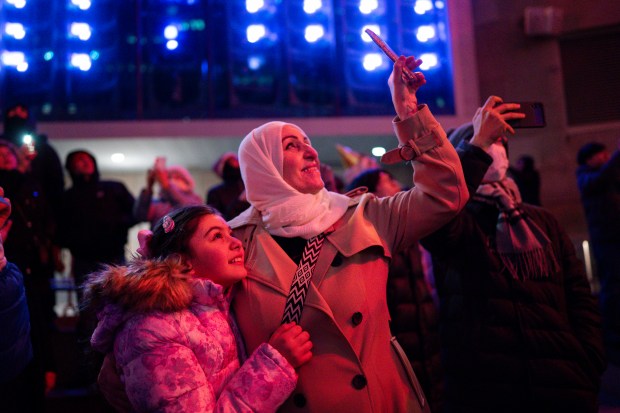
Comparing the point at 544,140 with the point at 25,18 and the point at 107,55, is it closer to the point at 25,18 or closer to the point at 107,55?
the point at 107,55

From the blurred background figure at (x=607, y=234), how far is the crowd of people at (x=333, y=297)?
151 centimetres

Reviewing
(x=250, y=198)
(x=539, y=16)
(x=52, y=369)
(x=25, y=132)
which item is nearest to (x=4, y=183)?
(x=52, y=369)

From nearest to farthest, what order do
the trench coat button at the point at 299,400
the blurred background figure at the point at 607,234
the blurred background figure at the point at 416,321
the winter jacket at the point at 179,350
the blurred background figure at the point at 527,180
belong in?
the winter jacket at the point at 179,350
the trench coat button at the point at 299,400
the blurred background figure at the point at 416,321
the blurred background figure at the point at 607,234
the blurred background figure at the point at 527,180

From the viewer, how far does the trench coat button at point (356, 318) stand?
178cm

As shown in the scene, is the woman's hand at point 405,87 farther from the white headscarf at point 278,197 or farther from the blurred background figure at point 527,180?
the blurred background figure at point 527,180

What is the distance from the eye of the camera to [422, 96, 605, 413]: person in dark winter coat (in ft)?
7.67

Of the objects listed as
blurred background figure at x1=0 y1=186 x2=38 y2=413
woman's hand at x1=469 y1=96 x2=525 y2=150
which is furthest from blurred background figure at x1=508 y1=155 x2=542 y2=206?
blurred background figure at x1=0 y1=186 x2=38 y2=413

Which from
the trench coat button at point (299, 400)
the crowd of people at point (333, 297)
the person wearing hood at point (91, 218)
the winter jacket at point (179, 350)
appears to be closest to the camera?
the winter jacket at point (179, 350)

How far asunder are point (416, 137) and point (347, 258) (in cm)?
42

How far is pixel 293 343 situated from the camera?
169 centimetres

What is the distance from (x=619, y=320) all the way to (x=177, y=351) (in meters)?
3.12

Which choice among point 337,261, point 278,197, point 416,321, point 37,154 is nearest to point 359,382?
point 337,261

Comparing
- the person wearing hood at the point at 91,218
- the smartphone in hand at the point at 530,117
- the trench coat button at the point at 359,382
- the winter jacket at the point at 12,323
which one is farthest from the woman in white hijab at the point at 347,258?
the person wearing hood at the point at 91,218

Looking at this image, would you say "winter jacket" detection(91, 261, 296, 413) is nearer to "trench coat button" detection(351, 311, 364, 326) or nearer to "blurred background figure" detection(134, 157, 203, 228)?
"trench coat button" detection(351, 311, 364, 326)
